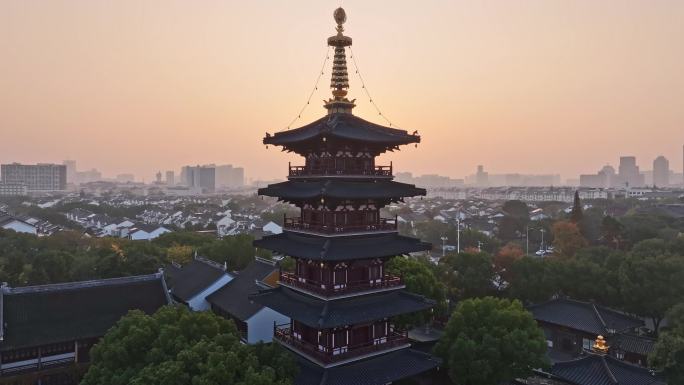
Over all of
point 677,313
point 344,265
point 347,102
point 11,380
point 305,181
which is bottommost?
point 11,380

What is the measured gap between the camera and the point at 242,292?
39969mm

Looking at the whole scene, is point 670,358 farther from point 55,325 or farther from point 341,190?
point 55,325

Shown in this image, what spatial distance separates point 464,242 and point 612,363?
5203 cm

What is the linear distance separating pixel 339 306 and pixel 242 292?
19828mm

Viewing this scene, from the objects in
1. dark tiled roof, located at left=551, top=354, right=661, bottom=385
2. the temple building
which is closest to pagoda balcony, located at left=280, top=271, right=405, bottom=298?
dark tiled roof, located at left=551, top=354, right=661, bottom=385

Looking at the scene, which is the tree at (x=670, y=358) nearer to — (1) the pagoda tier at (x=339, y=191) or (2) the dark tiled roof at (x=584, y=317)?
(2) the dark tiled roof at (x=584, y=317)

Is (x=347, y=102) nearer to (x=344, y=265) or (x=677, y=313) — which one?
(x=344, y=265)

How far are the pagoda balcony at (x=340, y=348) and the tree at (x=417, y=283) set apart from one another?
9605mm

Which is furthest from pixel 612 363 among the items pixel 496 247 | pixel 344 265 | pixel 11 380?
pixel 496 247

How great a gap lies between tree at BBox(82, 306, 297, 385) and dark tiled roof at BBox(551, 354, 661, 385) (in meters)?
16.2

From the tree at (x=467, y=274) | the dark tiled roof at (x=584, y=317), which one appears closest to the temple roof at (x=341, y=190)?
the dark tiled roof at (x=584, y=317)

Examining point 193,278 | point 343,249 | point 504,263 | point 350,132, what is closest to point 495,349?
point 343,249

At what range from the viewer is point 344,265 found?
22.8 metres

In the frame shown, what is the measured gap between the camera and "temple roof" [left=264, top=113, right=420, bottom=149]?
22219mm
